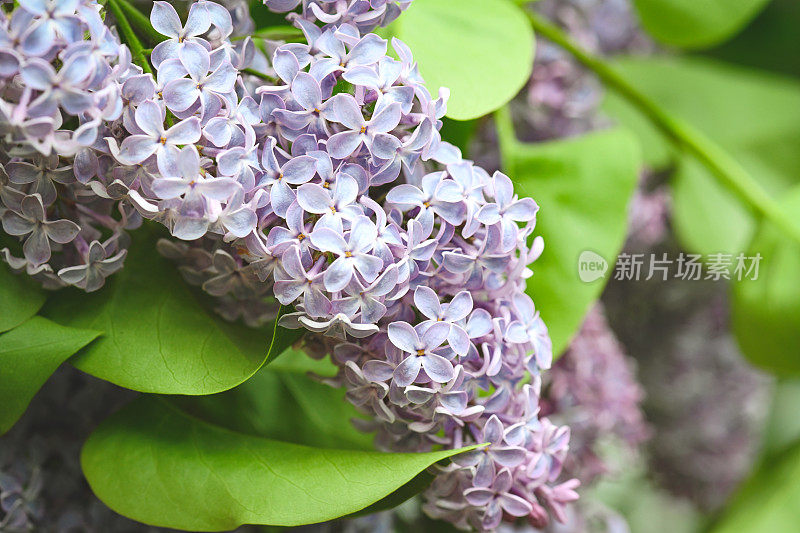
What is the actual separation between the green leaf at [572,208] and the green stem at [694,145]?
0.08 m

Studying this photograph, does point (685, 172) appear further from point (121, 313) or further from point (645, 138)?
point (121, 313)

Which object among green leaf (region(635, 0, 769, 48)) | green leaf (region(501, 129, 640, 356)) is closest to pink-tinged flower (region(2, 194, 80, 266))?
green leaf (region(501, 129, 640, 356))

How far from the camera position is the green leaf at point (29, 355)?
29 cm

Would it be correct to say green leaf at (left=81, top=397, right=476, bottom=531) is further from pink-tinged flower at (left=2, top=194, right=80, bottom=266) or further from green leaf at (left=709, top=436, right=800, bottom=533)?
green leaf at (left=709, top=436, right=800, bottom=533)

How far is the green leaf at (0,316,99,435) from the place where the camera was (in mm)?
287

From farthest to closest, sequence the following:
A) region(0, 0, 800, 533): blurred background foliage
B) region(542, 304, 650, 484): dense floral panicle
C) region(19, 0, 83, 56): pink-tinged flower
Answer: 1. region(542, 304, 650, 484): dense floral panicle
2. region(0, 0, 800, 533): blurred background foliage
3. region(19, 0, 83, 56): pink-tinged flower

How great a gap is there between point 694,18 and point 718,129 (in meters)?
0.19

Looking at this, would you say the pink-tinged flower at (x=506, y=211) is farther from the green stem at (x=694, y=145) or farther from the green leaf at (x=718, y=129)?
the green leaf at (x=718, y=129)

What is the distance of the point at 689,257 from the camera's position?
0.64 metres

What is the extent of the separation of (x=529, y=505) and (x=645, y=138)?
0.41 metres

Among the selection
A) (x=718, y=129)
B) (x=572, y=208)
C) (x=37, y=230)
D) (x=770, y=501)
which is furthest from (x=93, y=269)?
(x=718, y=129)

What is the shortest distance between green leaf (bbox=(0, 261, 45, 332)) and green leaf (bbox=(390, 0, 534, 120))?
180 millimetres

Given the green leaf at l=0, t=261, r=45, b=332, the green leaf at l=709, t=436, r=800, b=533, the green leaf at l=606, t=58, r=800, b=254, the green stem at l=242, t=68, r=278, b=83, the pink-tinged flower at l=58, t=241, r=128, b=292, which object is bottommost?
the green leaf at l=709, t=436, r=800, b=533

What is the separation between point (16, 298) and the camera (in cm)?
30
